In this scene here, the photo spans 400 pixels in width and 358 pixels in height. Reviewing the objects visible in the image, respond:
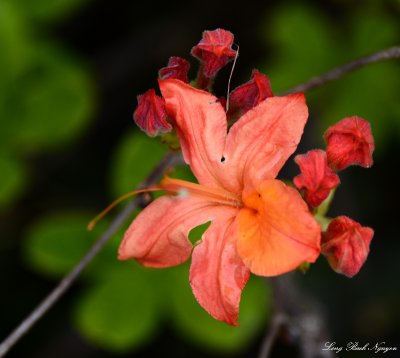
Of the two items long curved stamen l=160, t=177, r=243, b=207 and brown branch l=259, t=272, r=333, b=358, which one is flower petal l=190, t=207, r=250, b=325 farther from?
brown branch l=259, t=272, r=333, b=358

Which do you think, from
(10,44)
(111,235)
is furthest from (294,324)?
(10,44)

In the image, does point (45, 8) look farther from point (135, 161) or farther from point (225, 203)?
point (225, 203)

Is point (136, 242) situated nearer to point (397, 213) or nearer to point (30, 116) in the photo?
point (30, 116)

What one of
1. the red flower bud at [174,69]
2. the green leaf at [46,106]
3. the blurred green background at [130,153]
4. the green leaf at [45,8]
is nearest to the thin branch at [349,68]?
the red flower bud at [174,69]

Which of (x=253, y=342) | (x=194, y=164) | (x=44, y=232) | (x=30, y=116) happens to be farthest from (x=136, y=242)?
(x=253, y=342)

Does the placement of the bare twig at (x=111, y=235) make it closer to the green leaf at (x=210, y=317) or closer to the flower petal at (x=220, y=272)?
the flower petal at (x=220, y=272)
